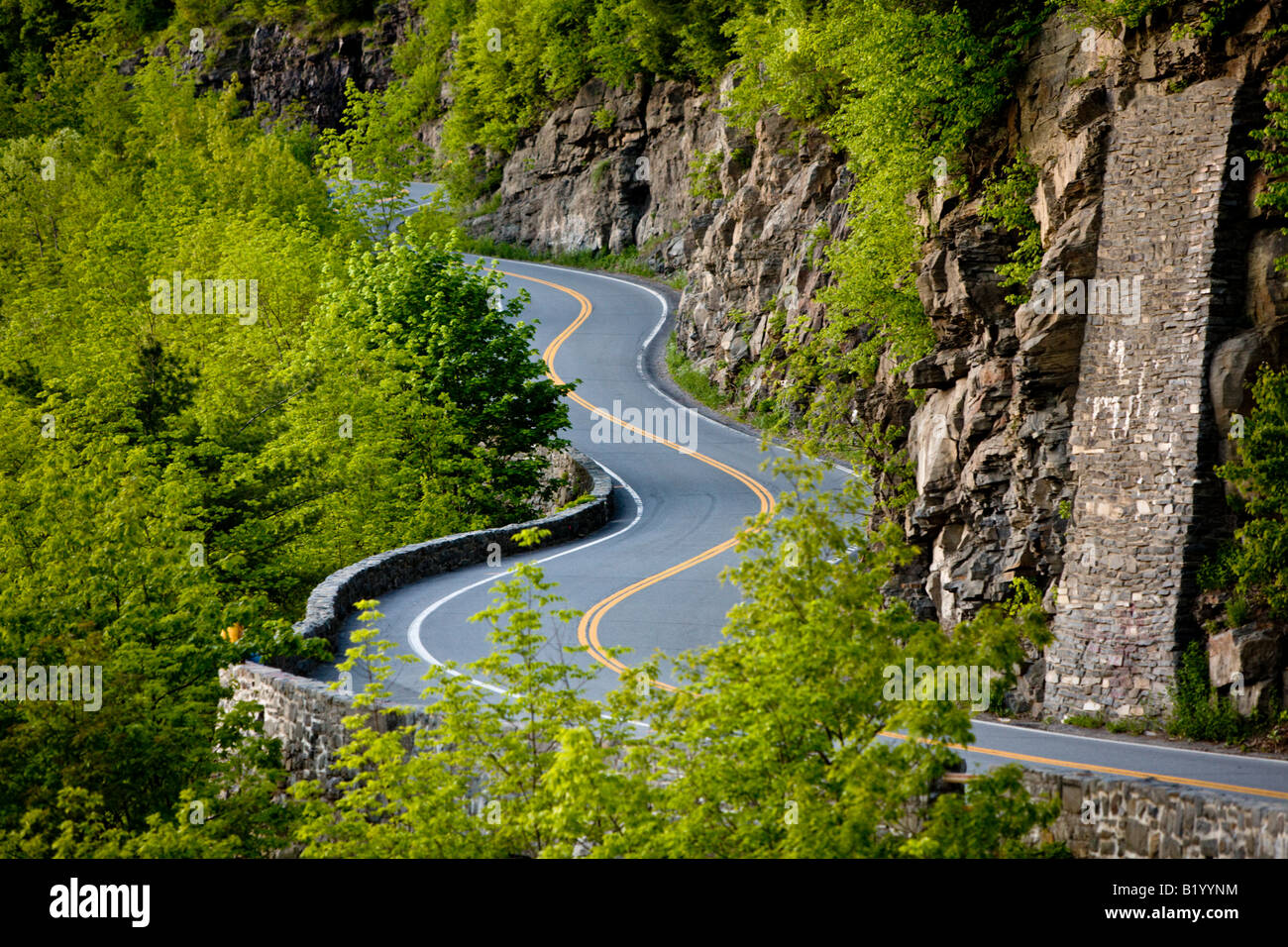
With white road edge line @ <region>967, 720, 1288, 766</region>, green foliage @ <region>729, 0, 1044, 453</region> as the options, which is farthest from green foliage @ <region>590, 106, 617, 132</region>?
white road edge line @ <region>967, 720, 1288, 766</region>

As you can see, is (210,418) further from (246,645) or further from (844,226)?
(844,226)

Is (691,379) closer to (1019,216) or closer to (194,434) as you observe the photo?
(194,434)

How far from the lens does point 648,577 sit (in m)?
24.1

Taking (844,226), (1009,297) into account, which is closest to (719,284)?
(844,226)

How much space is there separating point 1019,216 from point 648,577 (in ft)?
32.2

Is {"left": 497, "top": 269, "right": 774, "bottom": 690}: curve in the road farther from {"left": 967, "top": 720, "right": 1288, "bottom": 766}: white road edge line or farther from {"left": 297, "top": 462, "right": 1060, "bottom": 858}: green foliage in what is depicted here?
{"left": 967, "top": 720, "right": 1288, "bottom": 766}: white road edge line

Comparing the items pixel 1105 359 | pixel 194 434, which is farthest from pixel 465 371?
pixel 1105 359

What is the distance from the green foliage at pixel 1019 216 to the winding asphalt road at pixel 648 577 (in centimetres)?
773

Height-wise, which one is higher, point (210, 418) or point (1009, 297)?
point (1009, 297)

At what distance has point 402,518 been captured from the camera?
28578 mm

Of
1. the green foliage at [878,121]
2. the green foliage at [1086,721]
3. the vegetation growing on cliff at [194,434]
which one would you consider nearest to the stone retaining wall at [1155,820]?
the green foliage at [1086,721]

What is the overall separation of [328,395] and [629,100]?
3194cm

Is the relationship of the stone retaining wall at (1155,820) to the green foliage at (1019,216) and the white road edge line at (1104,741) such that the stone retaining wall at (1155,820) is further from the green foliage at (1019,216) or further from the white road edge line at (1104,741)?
the green foliage at (1019,216)
